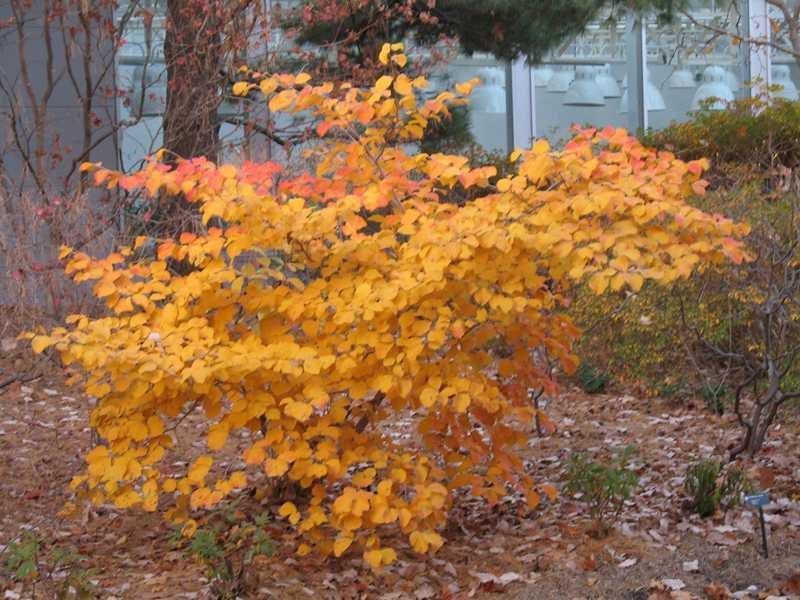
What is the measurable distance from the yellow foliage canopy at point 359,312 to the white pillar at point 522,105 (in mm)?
9953

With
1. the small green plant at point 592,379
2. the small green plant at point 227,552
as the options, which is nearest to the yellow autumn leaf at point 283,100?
the small green plant at point 227,552

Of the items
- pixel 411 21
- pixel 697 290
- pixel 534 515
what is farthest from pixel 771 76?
pixel 534 515

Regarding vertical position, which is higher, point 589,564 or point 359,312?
point 359,312

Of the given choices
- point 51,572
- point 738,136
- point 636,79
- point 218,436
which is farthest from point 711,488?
point 636,79

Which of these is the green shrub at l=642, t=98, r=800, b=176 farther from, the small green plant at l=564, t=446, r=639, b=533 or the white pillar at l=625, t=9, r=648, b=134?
the small green plant at l=564, t=446, r=639, b=533

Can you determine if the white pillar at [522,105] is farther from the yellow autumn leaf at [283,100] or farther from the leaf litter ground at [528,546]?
the yellow autumn leaf at [283,100]

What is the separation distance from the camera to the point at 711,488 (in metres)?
4.63

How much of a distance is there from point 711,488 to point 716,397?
2267 mm

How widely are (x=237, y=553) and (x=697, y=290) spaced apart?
3.99 metres

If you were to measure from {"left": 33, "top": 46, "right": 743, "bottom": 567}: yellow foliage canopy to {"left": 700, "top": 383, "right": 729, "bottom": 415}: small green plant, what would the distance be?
9.29 ft

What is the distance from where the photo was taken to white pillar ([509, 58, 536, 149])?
14.1m

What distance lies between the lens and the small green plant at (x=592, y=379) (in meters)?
7.64

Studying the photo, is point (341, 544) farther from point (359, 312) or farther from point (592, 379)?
point (592, 379)

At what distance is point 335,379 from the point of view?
3914 mm
